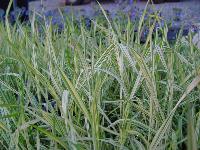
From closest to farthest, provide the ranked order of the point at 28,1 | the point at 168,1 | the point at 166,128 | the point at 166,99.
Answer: the point at 166,128, the point at 166,99, the point at 168,1, the point at 28,1

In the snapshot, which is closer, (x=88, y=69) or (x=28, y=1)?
(x=88, y=69)

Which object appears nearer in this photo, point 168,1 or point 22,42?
point 22,42

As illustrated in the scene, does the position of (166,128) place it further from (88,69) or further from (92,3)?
(92,3)

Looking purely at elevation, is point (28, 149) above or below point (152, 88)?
below

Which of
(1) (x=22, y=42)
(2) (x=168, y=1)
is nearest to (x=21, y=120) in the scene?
(1) (x=22, y=42)

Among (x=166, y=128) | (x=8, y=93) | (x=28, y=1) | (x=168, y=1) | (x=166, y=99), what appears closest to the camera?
(x=166, y=128)

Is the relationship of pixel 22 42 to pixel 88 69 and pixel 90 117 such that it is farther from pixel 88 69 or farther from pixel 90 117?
pixel 90 117

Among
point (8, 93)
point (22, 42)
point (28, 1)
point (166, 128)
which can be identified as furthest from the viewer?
point (28, 1)

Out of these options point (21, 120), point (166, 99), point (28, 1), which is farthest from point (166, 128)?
point (28, 1)

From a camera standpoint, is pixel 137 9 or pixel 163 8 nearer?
pixel 137 9
